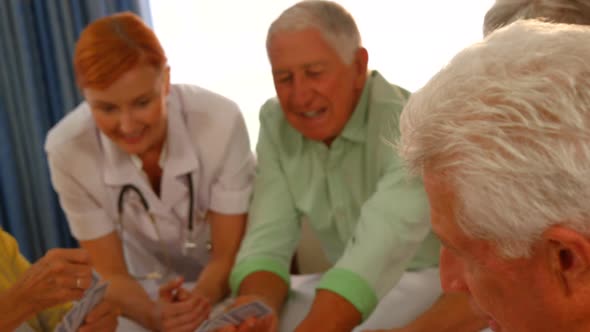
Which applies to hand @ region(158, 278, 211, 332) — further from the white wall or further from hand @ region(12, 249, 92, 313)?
the white wall

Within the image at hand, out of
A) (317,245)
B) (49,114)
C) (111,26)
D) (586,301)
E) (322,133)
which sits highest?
(111,26)

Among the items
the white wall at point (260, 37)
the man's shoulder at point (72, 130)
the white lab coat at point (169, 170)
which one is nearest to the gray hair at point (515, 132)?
the white lab coat at point (169, 170)

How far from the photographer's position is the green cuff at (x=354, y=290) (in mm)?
1701

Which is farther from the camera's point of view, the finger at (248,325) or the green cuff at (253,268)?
the green cuff at (253,268)

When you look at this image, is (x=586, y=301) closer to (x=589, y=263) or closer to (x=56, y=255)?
(x=589, y=263)

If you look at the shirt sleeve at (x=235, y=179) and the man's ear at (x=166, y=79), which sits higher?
the man's ear at (x=166, y=79)

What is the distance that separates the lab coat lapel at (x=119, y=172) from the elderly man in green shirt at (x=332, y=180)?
339mm

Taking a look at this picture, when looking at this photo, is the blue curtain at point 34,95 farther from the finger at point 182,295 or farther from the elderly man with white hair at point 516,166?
the elderly man with white hair at point 516,166

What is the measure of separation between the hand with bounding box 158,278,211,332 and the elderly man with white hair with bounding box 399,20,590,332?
1.13 meters

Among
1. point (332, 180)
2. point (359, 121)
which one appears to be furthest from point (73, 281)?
point (359, 121)

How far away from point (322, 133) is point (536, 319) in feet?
4.01

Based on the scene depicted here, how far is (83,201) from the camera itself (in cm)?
221

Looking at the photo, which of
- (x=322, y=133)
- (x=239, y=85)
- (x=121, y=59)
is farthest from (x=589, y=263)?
(x=239, y=85)

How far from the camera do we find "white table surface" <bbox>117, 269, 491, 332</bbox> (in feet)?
5.98
